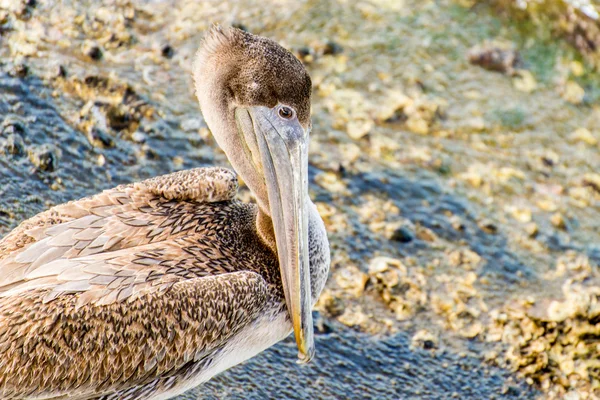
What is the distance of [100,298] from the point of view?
3.50 m

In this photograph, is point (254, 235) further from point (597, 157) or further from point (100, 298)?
point (597, 157)

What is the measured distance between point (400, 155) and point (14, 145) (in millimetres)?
2957

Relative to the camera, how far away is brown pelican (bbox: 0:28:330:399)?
11.3 feet

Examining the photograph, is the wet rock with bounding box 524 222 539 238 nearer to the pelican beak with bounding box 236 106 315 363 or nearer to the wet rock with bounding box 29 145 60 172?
the pelican beak with bounding box 236 106 315 363

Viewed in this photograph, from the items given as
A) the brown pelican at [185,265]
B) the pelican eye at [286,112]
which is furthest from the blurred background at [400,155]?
the pelican eye at [286,112]

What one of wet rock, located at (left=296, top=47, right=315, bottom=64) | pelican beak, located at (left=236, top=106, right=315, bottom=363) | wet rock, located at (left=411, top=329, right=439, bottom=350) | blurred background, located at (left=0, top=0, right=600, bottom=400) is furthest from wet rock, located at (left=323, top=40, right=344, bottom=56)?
pelican beak, located at (left=236, top=106, right=315, bottom=363)

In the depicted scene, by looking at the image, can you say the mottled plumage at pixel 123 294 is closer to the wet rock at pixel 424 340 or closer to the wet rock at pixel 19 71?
the wet rock at pixel 424 340

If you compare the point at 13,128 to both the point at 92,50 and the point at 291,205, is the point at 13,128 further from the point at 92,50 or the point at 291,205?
the point at 291,205

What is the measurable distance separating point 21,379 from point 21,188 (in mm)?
2198

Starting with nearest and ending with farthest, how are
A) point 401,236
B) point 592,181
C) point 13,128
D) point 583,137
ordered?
point 13,128 < point 401,236 < point 592,181 < point 583,137

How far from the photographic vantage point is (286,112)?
382 centimetres

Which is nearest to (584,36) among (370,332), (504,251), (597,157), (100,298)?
(597,157)

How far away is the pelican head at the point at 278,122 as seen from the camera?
3785 mm

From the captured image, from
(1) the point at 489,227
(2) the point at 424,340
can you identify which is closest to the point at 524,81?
(1) the point at 489,227
